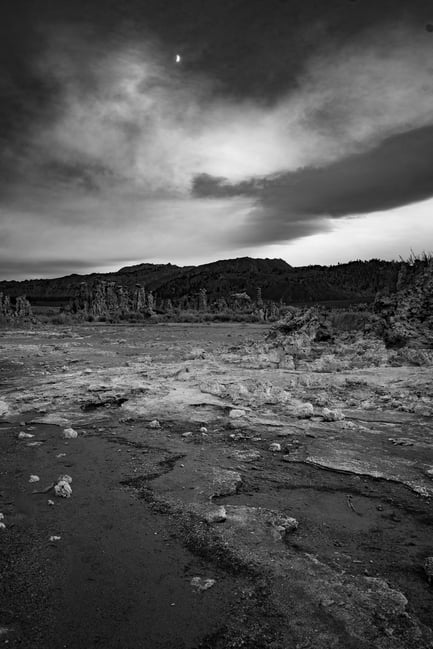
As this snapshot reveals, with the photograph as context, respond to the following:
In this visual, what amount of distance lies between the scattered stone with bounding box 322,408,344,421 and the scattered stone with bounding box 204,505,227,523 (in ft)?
9.63

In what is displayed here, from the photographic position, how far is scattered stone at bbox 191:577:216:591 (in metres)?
2.33

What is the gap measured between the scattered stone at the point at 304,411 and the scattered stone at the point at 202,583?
3722 millimetres

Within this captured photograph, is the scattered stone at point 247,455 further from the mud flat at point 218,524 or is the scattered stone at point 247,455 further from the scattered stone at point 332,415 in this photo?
→ the scattered stone at point 332,415

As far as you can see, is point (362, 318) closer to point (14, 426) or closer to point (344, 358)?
point (344, 358)

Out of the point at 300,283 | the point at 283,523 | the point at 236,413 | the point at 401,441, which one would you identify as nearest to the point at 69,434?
the point at 236,413

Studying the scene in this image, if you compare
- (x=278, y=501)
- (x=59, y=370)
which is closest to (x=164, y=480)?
(x=278, y=501)

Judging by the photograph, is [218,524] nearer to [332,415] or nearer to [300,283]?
[332,415]

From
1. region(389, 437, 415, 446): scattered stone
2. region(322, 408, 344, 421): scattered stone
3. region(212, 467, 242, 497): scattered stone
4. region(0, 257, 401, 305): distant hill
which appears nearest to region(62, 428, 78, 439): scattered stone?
region(212, 467, 242, 497): scattered stone

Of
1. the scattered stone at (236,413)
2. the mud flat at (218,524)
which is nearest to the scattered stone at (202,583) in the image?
the mud flat at (218,524)

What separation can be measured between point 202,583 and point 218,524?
0.68 meters

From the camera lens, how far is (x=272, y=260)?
19688 cm

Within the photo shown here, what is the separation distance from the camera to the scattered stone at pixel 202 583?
91.6 inches

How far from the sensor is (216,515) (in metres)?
3.13

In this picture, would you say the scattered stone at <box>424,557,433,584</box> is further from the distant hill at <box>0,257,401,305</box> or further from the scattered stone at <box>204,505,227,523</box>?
the distant hill at <box>0,257,401,305</box>
